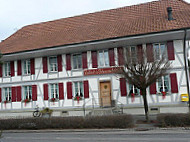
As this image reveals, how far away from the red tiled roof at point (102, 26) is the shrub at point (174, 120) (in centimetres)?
607

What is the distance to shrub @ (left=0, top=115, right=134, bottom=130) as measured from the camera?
11.2m

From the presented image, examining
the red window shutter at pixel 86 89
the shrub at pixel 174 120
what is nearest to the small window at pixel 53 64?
the red window shutter at pixel 86 89

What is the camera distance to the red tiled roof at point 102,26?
15.4m

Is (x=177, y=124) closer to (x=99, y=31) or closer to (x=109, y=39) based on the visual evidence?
(x=109, y=39)

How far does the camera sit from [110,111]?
47.7ft

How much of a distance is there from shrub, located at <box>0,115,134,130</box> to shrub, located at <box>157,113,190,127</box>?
5.25ft

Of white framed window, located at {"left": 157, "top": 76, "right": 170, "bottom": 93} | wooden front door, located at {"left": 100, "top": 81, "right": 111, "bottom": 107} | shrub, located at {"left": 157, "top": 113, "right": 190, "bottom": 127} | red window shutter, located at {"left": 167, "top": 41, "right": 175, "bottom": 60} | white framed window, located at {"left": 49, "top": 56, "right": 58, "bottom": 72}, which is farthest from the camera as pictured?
white framed window, located at {"left": 49, "top": 56, "right": 58, "bottom": 72}

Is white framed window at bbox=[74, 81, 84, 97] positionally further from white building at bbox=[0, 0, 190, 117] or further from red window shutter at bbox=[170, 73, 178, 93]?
red window shutter at bbox=[170, 73, 178, 93]

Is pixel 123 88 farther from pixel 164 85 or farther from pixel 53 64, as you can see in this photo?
pixel 53 64

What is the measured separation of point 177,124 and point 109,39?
728 centimetres

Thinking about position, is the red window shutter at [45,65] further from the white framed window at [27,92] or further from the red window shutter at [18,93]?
the red window shutter at [18,93]

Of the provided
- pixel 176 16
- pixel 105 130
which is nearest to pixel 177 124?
pixel 105 130

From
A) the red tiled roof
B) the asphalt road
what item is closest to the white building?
the red tiled roof

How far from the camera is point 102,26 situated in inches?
719
